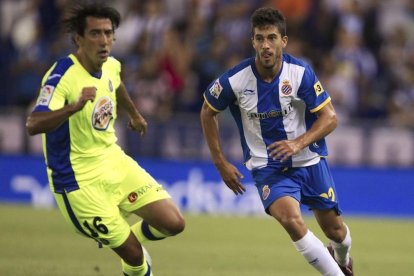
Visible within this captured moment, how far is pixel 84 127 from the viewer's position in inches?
317

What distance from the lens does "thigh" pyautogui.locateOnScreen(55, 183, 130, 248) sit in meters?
7.96

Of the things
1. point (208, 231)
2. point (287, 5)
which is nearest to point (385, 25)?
point (287, 5)

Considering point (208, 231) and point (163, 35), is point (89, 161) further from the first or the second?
point (163, 35)

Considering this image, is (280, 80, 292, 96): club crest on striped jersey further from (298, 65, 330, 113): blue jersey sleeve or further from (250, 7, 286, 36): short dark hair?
(250, 7, 286, 36): short dark hair

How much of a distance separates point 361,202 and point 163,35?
4.35m

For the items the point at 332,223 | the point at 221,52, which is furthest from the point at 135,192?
the point at 221,52

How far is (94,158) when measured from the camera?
26.7 feet

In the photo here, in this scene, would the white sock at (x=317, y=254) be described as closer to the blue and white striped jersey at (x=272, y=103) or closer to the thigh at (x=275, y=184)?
the thigh at (x=275, y=184)

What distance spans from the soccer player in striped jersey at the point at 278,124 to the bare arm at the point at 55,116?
4.77ft

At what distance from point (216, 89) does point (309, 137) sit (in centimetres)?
93

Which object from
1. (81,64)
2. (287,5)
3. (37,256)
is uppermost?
(81,64)

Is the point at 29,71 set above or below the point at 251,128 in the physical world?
below

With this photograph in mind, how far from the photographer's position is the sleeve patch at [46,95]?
769 centimetres

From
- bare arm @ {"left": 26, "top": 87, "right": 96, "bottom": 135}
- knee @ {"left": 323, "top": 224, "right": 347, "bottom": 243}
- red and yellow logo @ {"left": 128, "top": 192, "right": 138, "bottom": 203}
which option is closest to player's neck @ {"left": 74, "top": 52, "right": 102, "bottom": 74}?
bare arm @ {"left": 26, "top": 87, "right": 96, "bottom": 135}
